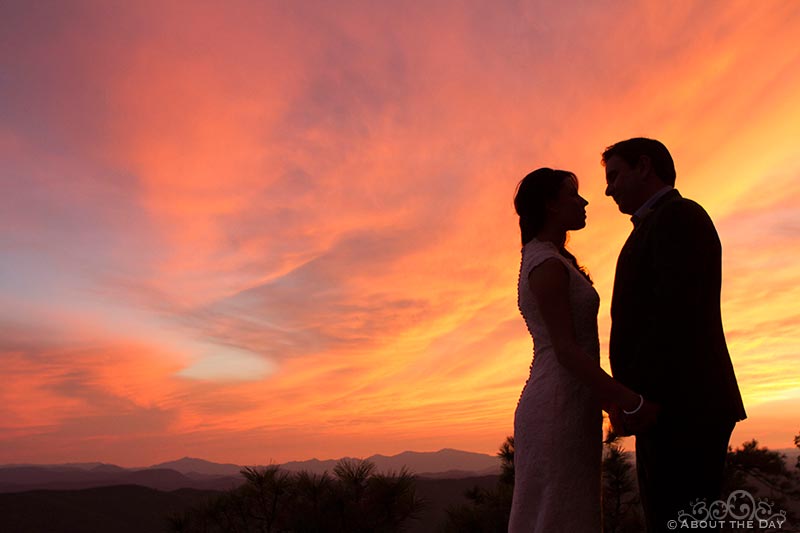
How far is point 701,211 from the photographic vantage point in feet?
8.58

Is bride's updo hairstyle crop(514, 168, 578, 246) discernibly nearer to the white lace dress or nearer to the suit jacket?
the white lace dress

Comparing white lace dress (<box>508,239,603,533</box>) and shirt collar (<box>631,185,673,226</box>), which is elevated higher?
shirt collar (<box>631,185,673,226</box>)

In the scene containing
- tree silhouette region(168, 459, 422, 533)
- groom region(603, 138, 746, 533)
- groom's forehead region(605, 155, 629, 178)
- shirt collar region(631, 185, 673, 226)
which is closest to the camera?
groom region(603, 138, 746, 533)

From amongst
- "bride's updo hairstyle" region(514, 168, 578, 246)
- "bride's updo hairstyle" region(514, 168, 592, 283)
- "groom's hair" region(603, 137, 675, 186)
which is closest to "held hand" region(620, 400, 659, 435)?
"bride's updo hairstyle" region(514, 168, 592, 283)

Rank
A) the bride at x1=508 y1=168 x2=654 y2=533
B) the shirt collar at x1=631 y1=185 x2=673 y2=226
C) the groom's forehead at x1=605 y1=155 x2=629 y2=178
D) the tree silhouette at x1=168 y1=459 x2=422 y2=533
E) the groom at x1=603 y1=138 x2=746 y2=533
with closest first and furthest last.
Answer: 1. the groom at x1=603 y1=138 x2=746 y2=533
2. the bride at x1=508 y1=168 x2=654 y2=533
3. the shirt collar at x1=631 y1=185 x2=673 y2=226
4. the groom's forehead at x1=605 y1=155 x2=629 y2=178
5. the tree silhouette at x1=168 y1=459 x2=422 y2=533

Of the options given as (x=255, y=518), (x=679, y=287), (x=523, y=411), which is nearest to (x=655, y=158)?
(x=679, y=287)

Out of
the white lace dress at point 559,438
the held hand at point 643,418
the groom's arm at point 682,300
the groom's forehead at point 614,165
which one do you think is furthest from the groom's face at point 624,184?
the held hand at point 643,418

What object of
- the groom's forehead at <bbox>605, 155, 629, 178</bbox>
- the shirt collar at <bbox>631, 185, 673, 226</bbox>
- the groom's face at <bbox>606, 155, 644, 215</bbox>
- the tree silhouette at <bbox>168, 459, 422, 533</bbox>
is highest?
the groom's forehead at <bbox>605, 155, 629, 178</bbox>

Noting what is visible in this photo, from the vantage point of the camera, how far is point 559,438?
8.84ft

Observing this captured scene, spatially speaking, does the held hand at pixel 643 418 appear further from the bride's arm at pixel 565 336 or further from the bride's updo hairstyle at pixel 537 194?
the bride's updo hairstyle at pixel 537 194

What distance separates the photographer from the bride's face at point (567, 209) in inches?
116

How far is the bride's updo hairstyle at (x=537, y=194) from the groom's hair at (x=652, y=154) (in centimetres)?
26

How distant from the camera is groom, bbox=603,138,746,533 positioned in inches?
94.8

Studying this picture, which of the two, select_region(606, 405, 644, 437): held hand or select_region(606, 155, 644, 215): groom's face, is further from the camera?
select_region(606, 155, 644, 215): groom's face
